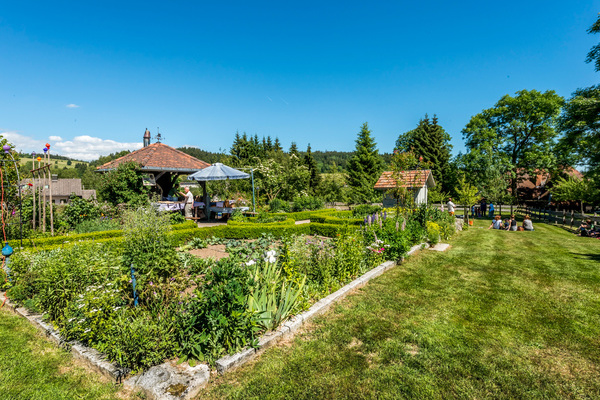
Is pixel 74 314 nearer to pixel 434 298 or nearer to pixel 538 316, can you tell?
pixel 434 298

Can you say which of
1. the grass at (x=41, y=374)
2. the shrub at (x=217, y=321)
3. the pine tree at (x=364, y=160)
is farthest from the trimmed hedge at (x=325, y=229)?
the pine tree at (x=364, y=160)

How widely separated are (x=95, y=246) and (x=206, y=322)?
3823 mm

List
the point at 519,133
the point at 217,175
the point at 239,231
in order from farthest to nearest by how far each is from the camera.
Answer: the point at 519,133 < the point at 217,175 < the point at 239,231

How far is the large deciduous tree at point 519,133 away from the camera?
24.1m

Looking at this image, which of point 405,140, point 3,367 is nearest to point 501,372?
point 3,367

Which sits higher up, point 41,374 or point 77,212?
point 77,212

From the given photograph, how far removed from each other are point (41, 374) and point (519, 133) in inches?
1289

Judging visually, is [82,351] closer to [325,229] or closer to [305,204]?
[325,229]

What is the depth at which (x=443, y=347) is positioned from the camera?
3.48 metres

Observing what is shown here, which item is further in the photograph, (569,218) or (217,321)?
(569,218)

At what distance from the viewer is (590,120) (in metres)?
16.5

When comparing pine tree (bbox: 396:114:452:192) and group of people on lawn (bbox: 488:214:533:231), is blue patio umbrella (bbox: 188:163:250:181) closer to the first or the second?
group of people on lawn (bbox: 488:214:533:231)

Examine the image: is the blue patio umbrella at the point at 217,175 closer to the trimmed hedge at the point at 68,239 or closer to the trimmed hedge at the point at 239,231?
the trimmed hedge at the point at 239,231

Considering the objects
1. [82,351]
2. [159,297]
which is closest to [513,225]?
[159,297]
